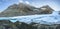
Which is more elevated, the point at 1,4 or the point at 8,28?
the point at 1,4

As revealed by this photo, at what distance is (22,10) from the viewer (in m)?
1.73

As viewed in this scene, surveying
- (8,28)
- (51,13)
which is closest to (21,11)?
(8,28)

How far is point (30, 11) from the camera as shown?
68.1 inches

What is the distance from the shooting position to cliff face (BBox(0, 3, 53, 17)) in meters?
1.72

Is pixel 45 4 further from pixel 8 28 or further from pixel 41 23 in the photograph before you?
pixel 8 28

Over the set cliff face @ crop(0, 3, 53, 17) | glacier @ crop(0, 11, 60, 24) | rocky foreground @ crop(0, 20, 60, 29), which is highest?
cliff face @ crop(0, 3, 53, 17)

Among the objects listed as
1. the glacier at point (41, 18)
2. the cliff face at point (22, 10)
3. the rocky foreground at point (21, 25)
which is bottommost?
the rocky foreground at point (21, 25)

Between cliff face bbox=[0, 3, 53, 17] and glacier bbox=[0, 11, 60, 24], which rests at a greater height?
cliff face bbox=[0, 3, 53, 17]

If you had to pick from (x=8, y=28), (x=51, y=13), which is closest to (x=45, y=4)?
(x=51, y=13)

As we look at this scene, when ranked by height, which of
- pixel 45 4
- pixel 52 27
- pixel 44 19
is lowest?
pixel 52 27

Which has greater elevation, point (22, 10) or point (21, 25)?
point (22, 10)

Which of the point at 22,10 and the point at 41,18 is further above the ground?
the point at 22,10

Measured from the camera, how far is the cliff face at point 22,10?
172 cm

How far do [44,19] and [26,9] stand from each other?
0.33 meters
